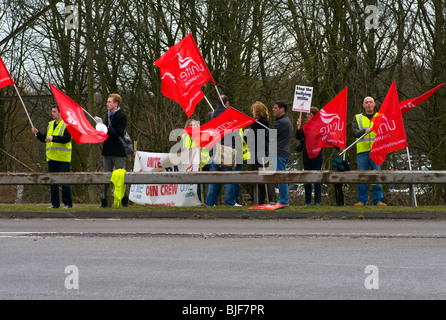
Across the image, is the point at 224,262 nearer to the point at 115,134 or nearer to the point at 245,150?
the point at 115,134

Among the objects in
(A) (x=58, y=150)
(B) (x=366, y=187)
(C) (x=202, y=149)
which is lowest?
(B) (x=366, y=187)

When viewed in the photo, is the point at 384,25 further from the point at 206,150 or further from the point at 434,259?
the point at 434,259

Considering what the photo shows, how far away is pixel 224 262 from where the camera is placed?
7344 millimetres

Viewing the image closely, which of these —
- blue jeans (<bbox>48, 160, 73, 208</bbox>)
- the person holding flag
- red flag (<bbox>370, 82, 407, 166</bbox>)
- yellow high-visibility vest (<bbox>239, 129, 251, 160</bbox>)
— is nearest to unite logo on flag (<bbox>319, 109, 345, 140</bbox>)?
red flag (<bbox>370, 82, 407, 166</bbox>)

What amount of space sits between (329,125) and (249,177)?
6.40 feet

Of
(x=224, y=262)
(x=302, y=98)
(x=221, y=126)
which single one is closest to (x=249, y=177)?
(x=221, y=126)

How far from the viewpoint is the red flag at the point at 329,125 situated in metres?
14.1

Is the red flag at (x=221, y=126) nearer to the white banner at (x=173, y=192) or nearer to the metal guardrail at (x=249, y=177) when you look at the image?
the metal guardrail at (x=249, y=177)

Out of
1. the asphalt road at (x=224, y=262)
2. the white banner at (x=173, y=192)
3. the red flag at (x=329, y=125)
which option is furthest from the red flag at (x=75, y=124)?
the red flag at (x=329, y=125)

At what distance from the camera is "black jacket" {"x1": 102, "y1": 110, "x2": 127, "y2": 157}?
13.9 m

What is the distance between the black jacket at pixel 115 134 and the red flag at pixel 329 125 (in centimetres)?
354

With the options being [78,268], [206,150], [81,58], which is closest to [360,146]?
[206,150]

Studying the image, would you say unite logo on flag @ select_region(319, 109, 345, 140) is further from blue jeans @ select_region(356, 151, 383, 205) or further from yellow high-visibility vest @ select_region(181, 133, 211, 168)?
yellow high-visibility vest @ select_region(181, 133, 211, 168)

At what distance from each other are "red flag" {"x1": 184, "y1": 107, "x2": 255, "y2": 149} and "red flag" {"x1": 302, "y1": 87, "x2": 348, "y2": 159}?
4.14 ft
